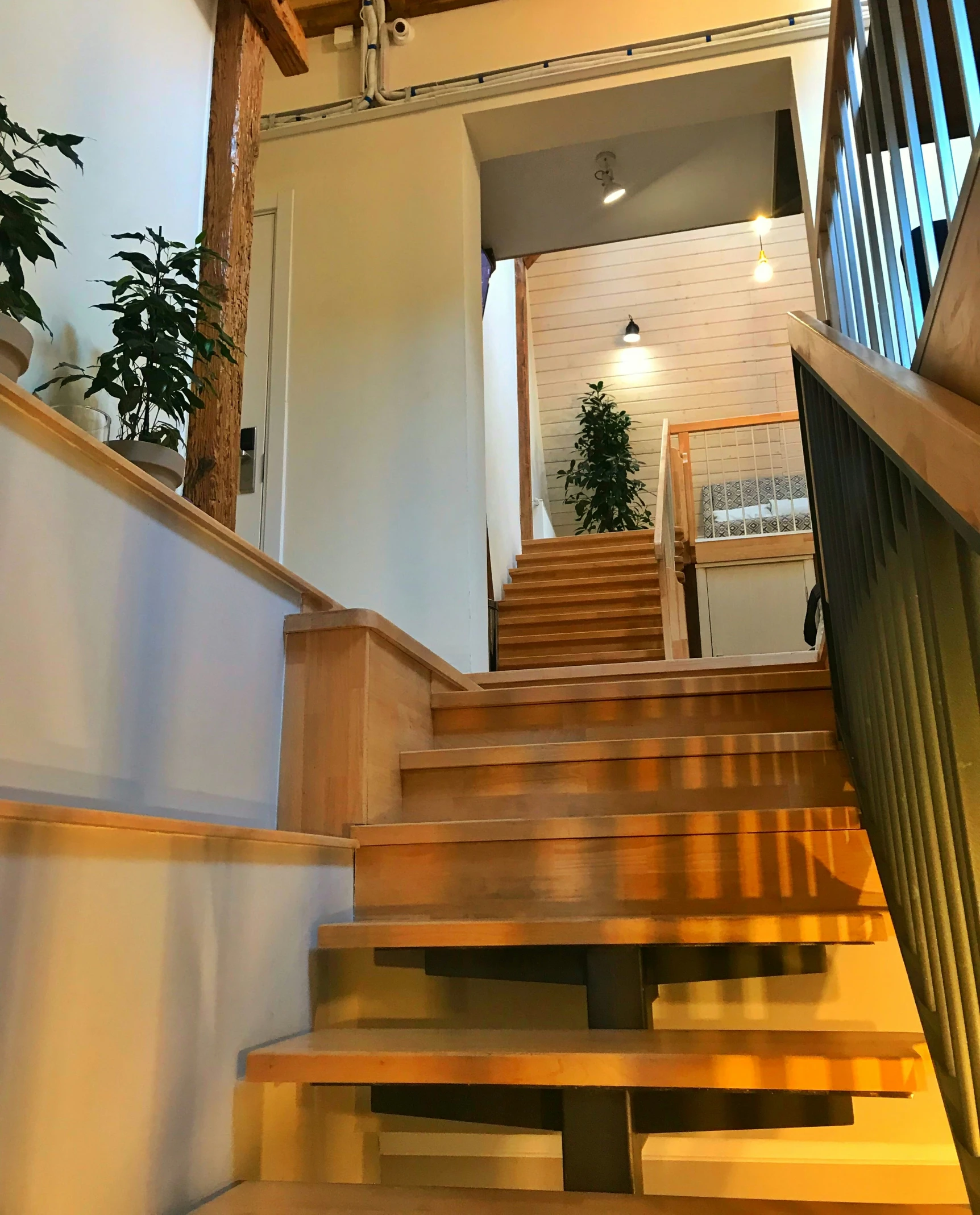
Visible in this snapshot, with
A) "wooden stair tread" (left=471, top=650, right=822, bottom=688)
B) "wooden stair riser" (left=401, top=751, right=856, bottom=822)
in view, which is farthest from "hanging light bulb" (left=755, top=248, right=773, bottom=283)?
"wooden stair riser" (left=401, top=751, right=856, bottom=822)

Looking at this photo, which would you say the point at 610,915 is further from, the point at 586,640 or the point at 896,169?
the point at 586,640

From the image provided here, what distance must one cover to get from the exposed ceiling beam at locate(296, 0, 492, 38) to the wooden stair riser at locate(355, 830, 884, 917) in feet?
13.1

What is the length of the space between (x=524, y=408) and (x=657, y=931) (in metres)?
6.40

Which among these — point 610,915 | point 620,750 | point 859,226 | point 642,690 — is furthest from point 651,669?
point 859,226

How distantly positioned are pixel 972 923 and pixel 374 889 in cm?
115

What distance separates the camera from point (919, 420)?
928 millimetres

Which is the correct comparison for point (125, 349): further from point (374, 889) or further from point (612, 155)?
point (612, 155)

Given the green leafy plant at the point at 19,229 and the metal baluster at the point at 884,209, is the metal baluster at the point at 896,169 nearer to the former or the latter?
the metal baluster at the point at 884,209

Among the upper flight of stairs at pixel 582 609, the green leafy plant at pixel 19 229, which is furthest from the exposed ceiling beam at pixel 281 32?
the upper flight of stairs at pixel 582 609

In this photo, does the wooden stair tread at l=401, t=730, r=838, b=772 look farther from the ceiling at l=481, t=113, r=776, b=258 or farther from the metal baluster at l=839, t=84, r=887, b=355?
the ceiling at l=481, t=113, r=776, b=258

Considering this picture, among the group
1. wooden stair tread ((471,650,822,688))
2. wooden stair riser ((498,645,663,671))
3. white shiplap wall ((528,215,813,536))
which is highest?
white shiplap wall ((528,215,813,536))

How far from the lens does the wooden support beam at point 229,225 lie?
99.9 inches

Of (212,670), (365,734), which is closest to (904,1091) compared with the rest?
(365,734)

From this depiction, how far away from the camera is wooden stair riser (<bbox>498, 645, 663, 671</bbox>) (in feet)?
16.6
